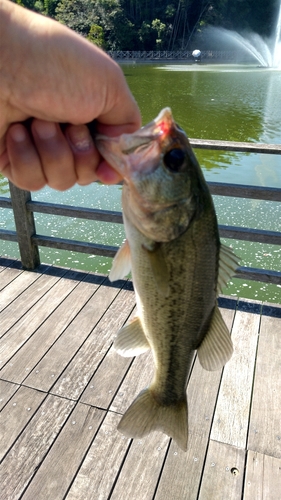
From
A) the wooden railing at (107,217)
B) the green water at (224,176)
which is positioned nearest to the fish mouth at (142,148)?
the wooden railing at (107,217)

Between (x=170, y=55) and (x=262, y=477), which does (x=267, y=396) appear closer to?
(x=262, y=477)

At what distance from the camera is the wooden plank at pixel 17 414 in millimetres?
2301

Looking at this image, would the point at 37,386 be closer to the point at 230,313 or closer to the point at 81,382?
the point at 81,382

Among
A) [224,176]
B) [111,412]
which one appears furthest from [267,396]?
[224,176]

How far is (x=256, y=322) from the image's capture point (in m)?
3.18

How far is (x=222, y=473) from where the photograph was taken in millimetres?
2117

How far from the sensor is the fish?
3.99 feet

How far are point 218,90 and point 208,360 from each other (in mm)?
24002

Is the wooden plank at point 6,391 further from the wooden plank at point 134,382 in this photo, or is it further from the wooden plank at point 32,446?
the wooden plank at point 134,382

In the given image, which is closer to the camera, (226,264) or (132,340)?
(226,264)

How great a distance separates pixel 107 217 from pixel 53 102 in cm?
232

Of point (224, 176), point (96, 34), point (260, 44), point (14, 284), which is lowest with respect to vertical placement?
point (260, 44)

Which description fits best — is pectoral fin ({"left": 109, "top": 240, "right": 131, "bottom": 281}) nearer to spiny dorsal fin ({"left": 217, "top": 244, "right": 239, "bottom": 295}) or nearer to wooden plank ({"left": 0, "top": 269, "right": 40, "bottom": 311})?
spiny dorsal fin ({"left": 217, "top": 244, "right": 239, "bottom": 295})

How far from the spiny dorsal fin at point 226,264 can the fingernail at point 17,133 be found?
76cm
